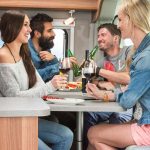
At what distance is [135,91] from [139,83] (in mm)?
50

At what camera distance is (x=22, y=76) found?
2.50 metres

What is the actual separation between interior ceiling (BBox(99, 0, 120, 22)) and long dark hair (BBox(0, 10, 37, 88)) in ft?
8.68

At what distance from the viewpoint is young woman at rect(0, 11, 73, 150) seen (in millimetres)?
2330

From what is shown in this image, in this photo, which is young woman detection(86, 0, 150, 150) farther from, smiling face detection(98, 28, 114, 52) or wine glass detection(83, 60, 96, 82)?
smiling face detection(98, 28, 114, 52)

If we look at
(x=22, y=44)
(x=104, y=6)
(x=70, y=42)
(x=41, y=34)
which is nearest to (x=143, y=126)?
(x=22, y=44)

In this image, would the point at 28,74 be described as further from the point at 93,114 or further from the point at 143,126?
the point at 143,126

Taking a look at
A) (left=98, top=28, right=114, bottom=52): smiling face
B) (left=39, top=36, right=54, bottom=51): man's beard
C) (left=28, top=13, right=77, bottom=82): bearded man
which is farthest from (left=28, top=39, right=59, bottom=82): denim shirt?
(left=98, top=28, right=114, bottom=52): smiling face

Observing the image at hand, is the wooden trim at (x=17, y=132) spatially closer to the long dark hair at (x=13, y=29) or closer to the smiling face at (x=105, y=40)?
the long dark hair at (x=13, y=29)

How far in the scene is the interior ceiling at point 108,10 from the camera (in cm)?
514

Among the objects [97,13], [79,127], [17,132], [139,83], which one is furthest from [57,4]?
[17,132]

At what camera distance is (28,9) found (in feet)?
19.9

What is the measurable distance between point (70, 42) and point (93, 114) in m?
3.36

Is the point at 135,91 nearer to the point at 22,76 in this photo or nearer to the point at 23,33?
the point at 22,76

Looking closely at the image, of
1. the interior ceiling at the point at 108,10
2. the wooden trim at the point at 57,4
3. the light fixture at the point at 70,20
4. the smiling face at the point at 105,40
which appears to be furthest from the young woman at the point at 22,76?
the light fixture at the point at 70,20
